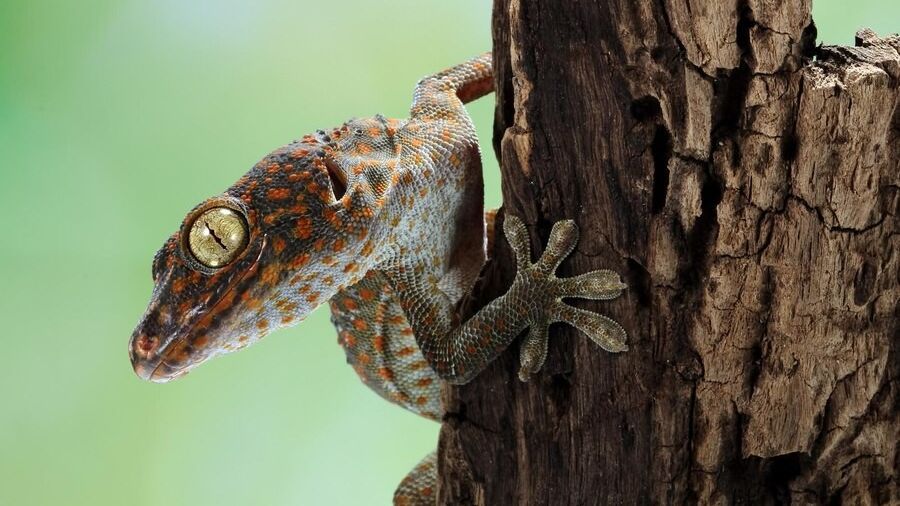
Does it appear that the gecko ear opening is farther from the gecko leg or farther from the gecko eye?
the gecko leg

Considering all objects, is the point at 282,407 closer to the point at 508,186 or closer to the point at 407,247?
the point at 407,247

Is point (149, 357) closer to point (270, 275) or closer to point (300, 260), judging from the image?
point (270, 275)

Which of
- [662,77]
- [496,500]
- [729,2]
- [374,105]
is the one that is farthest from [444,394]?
[374,105]

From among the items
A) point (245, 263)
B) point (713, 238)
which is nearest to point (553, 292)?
point (713, 238)

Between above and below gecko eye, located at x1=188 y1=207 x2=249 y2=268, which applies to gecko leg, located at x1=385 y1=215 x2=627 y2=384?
below

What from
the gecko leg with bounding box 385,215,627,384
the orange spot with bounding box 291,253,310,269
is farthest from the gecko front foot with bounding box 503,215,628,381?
the orange spot with bounding box 291,253,310,269
